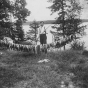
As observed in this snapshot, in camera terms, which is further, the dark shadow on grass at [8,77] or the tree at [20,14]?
the tree at [20,14]

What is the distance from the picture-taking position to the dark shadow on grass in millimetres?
6949

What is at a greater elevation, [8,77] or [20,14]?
[20,14]

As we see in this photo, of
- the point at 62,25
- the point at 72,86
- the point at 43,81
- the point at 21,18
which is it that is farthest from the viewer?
the point at 21,18

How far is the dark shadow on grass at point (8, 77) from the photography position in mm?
6949

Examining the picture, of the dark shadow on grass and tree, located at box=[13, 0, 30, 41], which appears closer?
the dark shadow on grass

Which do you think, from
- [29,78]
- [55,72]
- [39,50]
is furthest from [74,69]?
[39,50]

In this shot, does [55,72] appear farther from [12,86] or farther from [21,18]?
[21,18]

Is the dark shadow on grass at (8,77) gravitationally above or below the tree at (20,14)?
below

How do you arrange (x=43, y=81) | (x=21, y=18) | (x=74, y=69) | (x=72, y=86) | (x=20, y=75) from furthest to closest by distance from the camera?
(x=21, y=18)
(x=74, y=69)
(x=20, y=75)
(x=43, y=81)
(x=72, y=86)

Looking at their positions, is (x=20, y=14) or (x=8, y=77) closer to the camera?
(x=8, y=77)

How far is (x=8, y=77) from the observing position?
7859 millimetres

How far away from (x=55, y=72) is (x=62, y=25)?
13662 millimetres

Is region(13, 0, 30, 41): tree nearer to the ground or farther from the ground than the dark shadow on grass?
farther from the ground

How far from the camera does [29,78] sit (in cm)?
768
